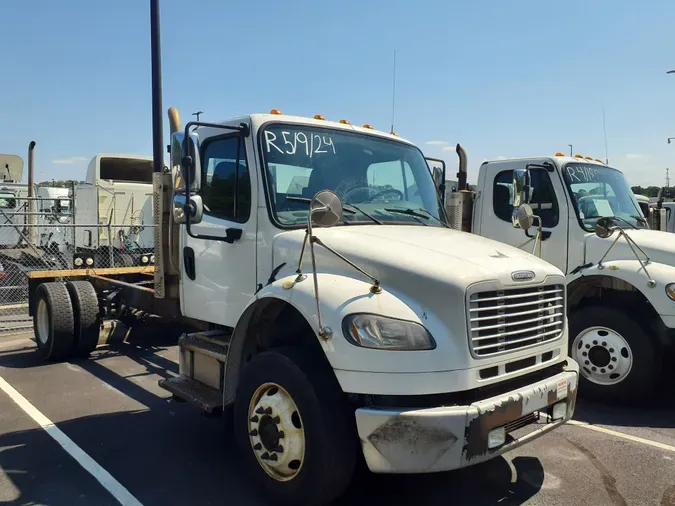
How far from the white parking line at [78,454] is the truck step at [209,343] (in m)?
1.07

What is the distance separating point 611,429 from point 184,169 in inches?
170

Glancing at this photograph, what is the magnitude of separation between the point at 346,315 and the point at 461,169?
4.69m

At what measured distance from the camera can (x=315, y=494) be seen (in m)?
3.21

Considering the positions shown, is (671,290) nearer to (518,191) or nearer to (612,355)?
(612,355)

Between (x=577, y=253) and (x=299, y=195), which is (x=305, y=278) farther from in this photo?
(x=577, y=253)

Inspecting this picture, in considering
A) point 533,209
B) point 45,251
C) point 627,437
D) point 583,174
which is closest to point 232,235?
point 627,437

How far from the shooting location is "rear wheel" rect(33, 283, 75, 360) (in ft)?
24.5

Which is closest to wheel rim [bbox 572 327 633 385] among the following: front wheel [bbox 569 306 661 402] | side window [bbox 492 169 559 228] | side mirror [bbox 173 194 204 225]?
front wheel [bbox 569 306 661 402]

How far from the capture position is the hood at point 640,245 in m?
5.88

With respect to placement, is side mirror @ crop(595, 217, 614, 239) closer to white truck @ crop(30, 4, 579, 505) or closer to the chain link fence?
white truck @ crop(30, 4, 579, 505)

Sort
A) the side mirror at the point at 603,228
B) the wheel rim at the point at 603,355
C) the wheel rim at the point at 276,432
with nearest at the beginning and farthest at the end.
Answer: the wheel rim at the point at 276,432, the wheel rim at the point at 603,355, the side mirror at the point at 603,228

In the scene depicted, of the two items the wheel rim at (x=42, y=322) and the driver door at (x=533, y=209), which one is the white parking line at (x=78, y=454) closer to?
the wheel rim at (x=42, y=322)

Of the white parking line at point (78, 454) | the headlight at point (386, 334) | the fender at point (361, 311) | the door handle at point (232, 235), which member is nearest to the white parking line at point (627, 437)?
the fender at point (361, 311)

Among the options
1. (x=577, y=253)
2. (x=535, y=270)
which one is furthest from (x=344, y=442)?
(x=577, y=253)
